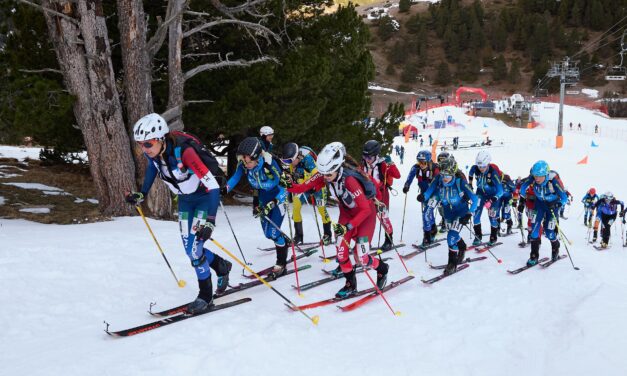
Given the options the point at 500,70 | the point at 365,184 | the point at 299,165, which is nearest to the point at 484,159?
the point at 299,165

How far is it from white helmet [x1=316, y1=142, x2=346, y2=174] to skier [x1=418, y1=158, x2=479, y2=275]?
3.18 meters

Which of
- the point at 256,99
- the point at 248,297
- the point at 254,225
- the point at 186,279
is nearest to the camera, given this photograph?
the point at 248,297

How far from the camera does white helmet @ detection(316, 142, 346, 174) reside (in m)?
6.38

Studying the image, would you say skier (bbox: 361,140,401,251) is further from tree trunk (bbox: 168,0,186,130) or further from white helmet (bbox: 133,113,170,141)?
white helmet (bbox: 133,113,170,141)

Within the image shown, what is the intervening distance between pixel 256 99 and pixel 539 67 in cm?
12697

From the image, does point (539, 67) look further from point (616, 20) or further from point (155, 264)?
point (155, 264)

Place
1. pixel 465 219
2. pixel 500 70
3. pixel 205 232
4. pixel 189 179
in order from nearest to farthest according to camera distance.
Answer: pixel 205 232, pixel 189 179, pixel 465 219, pixel 500 70

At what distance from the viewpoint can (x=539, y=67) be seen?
122438 mm

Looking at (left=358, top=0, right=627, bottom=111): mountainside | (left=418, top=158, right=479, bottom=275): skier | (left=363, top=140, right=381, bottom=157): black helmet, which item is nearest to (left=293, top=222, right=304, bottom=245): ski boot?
(left=363, top=140, right=381, bottom=157): black helmet

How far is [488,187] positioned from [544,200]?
1932mm

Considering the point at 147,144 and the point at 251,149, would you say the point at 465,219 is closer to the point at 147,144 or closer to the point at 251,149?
the point at 251,149

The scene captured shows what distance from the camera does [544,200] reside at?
945cm

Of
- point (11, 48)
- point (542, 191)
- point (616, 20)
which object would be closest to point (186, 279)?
point (542, 191)

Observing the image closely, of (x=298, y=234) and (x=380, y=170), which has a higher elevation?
(x=380, y=170)
